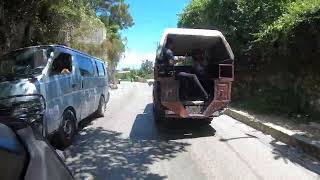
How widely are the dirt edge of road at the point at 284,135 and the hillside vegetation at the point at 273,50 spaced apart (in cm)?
126

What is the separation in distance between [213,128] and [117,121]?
2938mm

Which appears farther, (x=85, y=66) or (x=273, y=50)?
(x=273, y=50)

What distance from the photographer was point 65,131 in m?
9.05

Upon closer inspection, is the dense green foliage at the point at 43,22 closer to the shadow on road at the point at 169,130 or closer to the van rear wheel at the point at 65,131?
the shadow on road at the point at 169,130

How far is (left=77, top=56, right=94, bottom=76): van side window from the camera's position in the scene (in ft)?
35.4

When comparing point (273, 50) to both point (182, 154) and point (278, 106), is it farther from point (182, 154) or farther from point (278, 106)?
point (182, 154)

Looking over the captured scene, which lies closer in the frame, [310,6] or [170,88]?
[170,88]

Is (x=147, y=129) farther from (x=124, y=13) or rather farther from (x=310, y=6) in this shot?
(x=124, y=13)

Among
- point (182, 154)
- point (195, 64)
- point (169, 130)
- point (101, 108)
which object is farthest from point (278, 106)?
point (182, 154)

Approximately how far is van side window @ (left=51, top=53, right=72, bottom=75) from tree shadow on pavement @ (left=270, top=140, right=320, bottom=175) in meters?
4.43

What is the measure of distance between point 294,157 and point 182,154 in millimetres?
2070

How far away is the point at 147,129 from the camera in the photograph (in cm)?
1167

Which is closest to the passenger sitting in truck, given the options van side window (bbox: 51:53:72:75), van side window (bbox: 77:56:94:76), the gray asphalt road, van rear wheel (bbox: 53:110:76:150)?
the gray asphalt road

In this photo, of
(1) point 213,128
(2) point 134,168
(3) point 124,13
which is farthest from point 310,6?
(3) point 124,13
